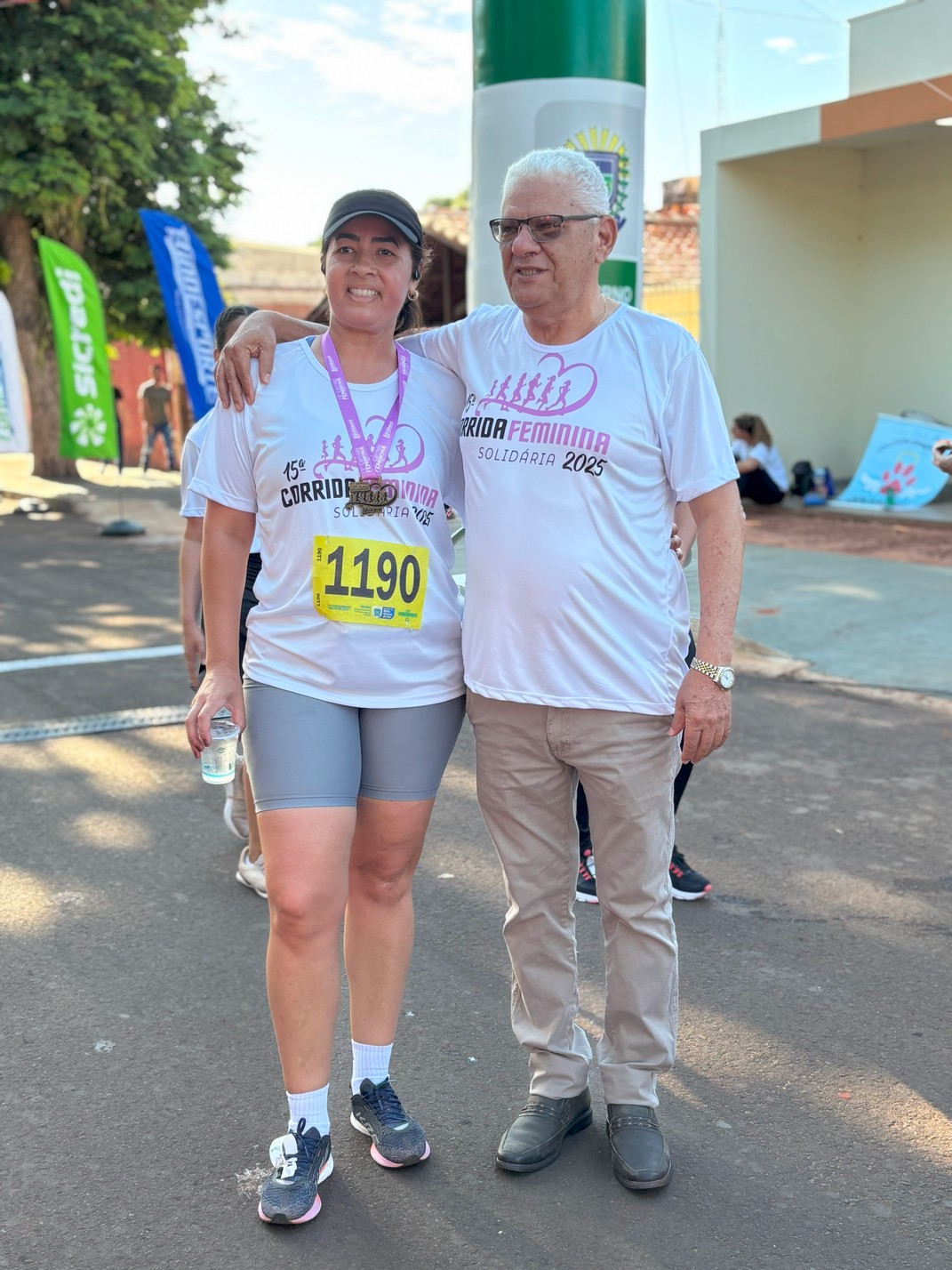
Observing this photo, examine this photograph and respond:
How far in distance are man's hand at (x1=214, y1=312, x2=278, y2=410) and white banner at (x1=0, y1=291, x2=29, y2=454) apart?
42.0ft

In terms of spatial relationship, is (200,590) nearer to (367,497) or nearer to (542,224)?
(367,497)

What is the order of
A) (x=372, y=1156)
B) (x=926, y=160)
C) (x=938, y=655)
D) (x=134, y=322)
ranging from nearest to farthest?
(x=372, y=1156)
(x=938, y=655)
(x=926, y=160)
(x=134, y=322)

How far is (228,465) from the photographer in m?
2.84

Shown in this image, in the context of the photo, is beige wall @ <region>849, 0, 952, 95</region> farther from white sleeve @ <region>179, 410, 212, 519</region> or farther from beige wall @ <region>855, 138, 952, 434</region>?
white sleeve @ <region>179, 410, 212, 519</region>

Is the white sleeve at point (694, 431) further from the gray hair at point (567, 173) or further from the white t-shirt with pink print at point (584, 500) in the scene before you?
the gray hair at point (567, 173)

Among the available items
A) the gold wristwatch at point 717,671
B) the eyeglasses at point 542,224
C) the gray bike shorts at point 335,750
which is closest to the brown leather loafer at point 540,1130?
the gray bike shorts at point 335,750

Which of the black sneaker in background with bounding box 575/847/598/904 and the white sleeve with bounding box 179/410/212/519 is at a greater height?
the white sleeve with bounding box 179/410/212/519

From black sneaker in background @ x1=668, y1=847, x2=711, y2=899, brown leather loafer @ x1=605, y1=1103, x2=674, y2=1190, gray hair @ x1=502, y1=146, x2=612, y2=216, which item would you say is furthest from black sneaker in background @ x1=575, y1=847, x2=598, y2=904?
gray hair @ x1=502, y1=146, x2=612, y2=216

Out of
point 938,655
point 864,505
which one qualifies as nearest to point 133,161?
point 864,505

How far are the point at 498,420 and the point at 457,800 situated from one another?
9.98 feet

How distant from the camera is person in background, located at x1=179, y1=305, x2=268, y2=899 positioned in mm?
4090

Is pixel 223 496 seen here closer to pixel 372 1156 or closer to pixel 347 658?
pixel 347 658

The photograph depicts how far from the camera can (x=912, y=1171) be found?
2900mm

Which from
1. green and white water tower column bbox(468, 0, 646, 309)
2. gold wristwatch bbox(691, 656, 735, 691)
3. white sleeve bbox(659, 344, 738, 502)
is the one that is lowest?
gold wristwatch bbox(691, 656, 735, 691)
